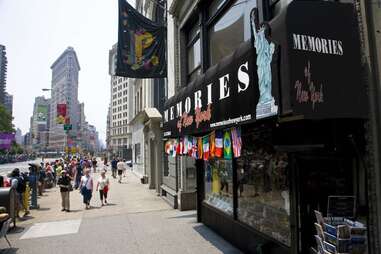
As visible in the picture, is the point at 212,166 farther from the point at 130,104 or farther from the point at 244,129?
the point at 130,104

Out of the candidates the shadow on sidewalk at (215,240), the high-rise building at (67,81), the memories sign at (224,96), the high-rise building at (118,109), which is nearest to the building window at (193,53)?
the memories sign at (224,96)

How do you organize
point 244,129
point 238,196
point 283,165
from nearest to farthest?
point 283,165, point 244,129, point 238,196

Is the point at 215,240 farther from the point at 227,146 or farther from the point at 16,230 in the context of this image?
the point at 16,230

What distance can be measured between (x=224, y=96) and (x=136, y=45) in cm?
812

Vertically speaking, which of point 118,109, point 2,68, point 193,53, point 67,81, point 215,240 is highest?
point 2,68

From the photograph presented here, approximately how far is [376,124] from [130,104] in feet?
113

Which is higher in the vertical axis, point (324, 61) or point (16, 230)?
point (324, 61)

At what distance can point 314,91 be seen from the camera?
368 cm

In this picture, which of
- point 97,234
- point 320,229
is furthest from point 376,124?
point 97,234

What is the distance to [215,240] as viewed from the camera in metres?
8.16

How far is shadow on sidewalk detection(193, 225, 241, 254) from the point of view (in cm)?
734

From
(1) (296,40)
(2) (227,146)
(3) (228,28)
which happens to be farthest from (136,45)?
(1) (296,40)

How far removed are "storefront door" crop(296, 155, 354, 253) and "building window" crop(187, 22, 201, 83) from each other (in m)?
6.70

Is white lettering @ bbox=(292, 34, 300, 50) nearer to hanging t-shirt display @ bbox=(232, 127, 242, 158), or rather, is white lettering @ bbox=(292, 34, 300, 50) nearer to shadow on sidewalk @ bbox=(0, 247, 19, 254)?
hanging t-shirt display @ bbox=(232, 127, 242, 158)
